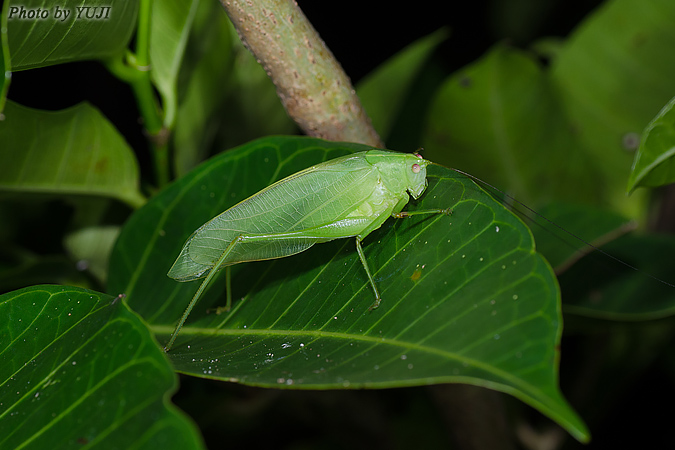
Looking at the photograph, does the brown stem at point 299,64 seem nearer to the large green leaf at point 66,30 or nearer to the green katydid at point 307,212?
the green katydid at point 307,212

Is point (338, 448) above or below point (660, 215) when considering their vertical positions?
below

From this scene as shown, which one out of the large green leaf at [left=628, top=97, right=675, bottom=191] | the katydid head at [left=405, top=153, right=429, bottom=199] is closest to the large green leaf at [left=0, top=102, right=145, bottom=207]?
the katydid head at [left=405, top=153, right=429, bottom=199]

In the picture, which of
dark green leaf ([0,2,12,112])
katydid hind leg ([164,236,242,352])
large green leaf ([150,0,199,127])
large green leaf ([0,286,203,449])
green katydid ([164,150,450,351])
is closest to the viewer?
large green leaf ([0,286,203,449])

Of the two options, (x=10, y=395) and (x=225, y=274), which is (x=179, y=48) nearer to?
(x=225, y=274)

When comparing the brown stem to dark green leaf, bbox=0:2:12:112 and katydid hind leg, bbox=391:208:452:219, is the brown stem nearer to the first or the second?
katydid hind leg, bbox=391:208:452:219

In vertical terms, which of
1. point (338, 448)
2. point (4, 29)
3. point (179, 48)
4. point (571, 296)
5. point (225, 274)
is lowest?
point (338, 448)

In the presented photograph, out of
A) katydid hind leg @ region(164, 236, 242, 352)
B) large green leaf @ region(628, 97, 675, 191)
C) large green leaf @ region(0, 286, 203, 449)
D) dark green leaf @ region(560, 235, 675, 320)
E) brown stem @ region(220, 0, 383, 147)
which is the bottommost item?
dark green leaf @ region(560, 235, 675, 320)

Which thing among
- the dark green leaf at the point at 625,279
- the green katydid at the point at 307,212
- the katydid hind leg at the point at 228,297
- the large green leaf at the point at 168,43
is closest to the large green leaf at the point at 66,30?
the large green leaf at the point at 168,43

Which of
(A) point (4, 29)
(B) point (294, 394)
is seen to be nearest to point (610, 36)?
(B) point (294, 394)
